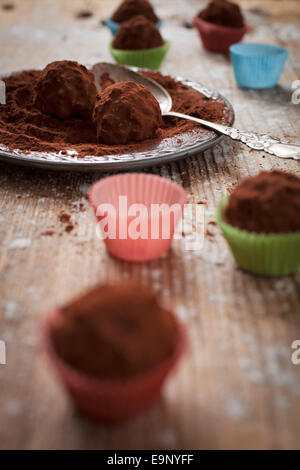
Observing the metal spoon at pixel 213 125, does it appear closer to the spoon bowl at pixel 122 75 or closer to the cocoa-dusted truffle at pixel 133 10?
the spoon bowl at pixel 122 75

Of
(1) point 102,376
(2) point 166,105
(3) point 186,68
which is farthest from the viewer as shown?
(3) point 186,68

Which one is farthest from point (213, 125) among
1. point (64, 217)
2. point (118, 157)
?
point (64, 217)

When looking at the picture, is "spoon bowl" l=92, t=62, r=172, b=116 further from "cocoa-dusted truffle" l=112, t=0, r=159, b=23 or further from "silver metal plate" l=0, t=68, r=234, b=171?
"cocoa-dusted truffle" l=112, t=0, r=159, b=23

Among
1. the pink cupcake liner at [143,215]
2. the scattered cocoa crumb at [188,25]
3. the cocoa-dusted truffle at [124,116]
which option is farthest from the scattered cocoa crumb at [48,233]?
the scattered cocoa crumb at [188,25]

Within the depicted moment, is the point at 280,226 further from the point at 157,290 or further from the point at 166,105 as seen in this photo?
the point at 166,105

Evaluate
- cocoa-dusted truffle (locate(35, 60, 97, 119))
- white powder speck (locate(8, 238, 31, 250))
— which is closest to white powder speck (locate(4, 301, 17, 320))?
white powder speck (locate(8, 238, 31, 250))

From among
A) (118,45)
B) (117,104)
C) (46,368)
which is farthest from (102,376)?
(118,45)
